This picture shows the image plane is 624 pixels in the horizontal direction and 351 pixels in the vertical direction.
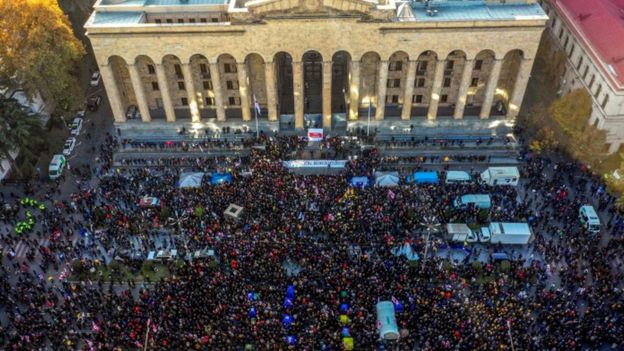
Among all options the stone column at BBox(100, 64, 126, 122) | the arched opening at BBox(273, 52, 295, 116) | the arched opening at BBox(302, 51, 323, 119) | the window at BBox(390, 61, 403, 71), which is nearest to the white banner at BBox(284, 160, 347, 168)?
the arched opening at BBox(273, 52, 295, 116)

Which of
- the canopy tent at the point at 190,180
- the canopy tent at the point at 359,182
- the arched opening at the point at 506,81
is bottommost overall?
the canopy tent at the point at 359,182

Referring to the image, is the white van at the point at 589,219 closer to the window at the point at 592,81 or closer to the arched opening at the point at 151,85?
the window at the point at 592,81

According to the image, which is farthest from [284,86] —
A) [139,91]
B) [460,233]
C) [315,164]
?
[460,233]

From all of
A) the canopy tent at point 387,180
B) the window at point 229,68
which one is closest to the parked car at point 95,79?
the window at point 229,68

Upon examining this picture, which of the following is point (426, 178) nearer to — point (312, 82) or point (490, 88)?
point (490, 88)

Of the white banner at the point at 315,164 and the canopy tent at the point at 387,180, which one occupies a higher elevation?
the canopy tent at the point at 387,180

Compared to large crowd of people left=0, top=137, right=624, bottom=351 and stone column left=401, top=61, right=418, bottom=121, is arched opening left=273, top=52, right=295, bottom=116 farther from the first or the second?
stone column left=401, top=61, right=418, bottom=121
